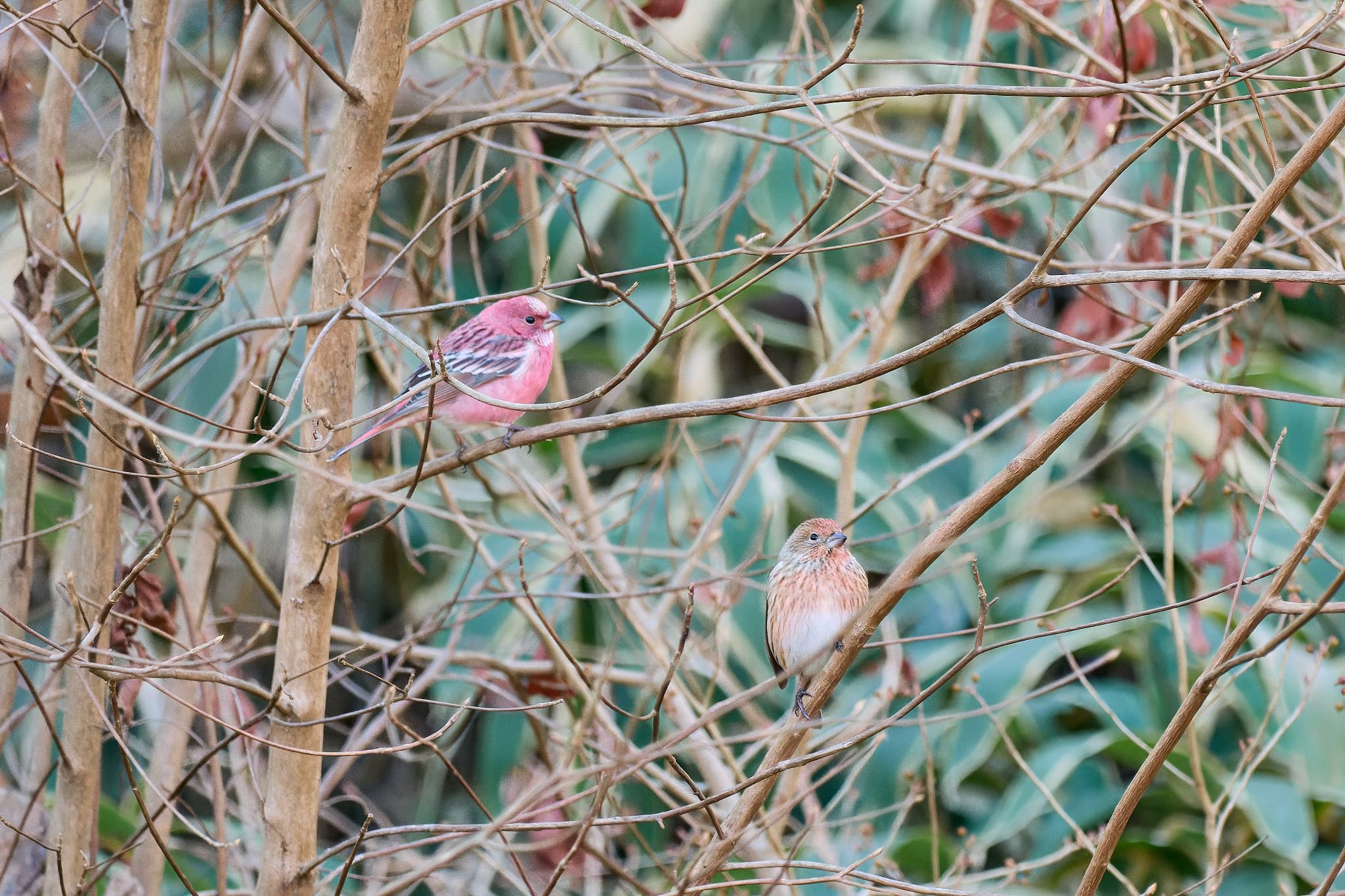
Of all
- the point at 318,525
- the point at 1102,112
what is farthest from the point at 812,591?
Answer: the point at 1102,112

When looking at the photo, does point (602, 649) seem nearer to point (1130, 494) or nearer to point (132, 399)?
point (1130, 494)

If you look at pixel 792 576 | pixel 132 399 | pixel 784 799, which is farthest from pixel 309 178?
pixel 784 799

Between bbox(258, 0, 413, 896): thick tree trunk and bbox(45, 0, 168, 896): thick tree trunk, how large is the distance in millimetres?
427

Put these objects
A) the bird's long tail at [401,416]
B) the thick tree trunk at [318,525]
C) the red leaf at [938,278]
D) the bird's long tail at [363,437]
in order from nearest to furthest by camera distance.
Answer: the thick tree trunk at [318,525], the bird's long tail at [363,437], the bird's long tail at [401,416], the red leaf at [938,278]

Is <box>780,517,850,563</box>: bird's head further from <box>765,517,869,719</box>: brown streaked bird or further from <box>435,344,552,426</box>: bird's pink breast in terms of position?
<box>435,344,552,426</box>: bird's pink breast

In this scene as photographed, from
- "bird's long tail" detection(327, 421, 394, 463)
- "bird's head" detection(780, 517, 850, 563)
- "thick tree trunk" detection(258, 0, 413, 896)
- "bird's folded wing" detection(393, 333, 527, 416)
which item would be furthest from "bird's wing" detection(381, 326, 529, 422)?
"thick tree trunk" detection(258, 0, 413, 896)

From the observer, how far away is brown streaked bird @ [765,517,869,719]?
2926 millimetres

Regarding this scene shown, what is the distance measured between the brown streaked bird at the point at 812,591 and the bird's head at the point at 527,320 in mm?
840

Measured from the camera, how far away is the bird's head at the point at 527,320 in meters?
3.31

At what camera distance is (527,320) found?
3346 millimetres

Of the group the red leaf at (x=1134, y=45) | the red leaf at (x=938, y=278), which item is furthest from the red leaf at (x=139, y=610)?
the red leaf at (x=1134, y=45)

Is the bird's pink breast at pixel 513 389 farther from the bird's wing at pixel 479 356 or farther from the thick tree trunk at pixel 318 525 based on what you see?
the thick tree trunk at pixel 318 525

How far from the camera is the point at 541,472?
5051mm

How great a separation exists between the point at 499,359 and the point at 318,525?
1.34m
